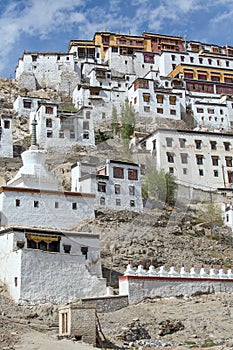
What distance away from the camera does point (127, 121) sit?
5856 centimetres

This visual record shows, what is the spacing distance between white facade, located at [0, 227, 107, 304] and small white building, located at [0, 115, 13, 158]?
72.3 ft

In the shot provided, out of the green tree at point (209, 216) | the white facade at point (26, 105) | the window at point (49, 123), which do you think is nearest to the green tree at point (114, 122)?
the window at point (49, 123)

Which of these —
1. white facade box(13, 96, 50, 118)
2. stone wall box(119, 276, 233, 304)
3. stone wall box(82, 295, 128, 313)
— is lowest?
stone wall box(82, 295, 128, 313)

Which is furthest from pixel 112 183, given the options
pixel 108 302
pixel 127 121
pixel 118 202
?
pixel 127 121

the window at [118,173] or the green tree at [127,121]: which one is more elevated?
the green tree at [127,121]

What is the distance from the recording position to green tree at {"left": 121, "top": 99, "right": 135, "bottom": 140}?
5396cm

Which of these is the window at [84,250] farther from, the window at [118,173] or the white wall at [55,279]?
the window at [118,173]

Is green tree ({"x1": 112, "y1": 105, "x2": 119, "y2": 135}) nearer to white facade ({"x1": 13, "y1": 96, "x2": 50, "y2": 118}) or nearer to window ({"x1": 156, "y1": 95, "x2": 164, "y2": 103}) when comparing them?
window ({"x1": 156, "y1": 95, "x2": 164, "y2": 103})

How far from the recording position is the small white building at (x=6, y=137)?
49.1 metres

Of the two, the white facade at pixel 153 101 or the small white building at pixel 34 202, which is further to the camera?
the white facade at pixel 153 101

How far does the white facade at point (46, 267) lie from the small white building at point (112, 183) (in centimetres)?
952

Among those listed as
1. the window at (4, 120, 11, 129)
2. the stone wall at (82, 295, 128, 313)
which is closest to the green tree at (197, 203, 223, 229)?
the stone wall at (82, 295, 128, 313)

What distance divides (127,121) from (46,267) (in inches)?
1320

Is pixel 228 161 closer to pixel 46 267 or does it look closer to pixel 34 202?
pixel 34 202
